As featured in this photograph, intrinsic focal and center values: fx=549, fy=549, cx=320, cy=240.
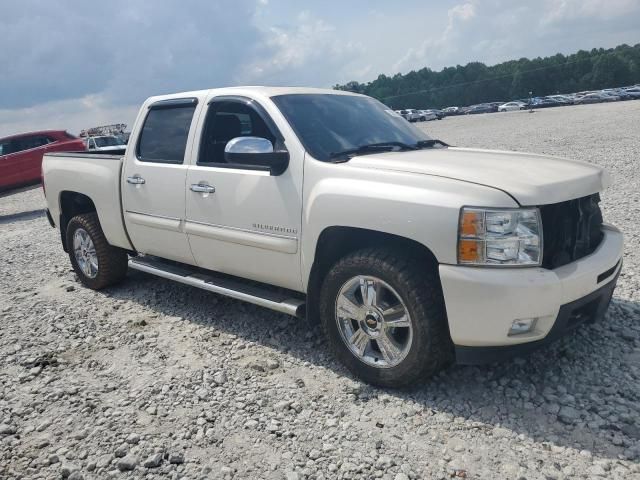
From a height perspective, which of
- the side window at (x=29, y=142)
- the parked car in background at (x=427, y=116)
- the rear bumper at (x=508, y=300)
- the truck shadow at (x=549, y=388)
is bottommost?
the parked car in background at (x=427, y=116)

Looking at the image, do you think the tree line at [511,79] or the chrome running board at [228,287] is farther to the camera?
the tree line at [511,79]

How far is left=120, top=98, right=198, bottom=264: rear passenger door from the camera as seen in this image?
14.8 feet

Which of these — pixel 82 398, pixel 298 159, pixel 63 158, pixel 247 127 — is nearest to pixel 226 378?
pixel 82 398

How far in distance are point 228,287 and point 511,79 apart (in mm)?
103378

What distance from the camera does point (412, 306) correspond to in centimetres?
315

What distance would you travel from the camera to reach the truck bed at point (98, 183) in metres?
5.14

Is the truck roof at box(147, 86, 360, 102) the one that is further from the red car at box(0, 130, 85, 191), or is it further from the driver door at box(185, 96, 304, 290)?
the red car at box(0, 130, 85, 191)

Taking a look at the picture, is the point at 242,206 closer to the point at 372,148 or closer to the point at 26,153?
the point at 372,148

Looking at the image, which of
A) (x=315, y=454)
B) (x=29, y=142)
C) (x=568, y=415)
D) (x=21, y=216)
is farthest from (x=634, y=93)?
(x=315, y=454)

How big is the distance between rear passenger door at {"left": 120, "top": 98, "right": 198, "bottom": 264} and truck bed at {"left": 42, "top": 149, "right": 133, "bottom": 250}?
108 mm

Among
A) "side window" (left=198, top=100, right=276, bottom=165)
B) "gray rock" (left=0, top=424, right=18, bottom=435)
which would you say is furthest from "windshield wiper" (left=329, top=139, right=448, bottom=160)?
"gray rock" (left=0, top=424, right=18, bottom=435)

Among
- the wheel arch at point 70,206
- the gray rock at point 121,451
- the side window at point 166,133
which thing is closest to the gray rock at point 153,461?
the gray rock at point 121,451

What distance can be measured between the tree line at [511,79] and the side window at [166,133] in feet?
298

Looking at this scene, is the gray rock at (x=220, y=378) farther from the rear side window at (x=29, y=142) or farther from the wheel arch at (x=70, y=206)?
the rear side window at (x=29, y=142)
